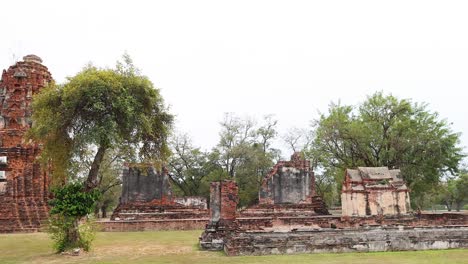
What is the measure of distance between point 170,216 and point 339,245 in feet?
45.1

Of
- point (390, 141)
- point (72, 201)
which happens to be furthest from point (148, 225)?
point (390, 141)

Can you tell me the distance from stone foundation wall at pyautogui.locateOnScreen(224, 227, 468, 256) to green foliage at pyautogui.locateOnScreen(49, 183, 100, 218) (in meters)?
3.94

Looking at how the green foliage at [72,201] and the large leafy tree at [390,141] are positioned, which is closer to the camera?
the green foliage at [72,201]

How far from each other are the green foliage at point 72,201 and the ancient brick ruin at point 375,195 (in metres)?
13.1

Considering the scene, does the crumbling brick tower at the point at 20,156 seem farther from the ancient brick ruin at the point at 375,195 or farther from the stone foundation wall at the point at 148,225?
the ancient brick ruin at the point at 375,195

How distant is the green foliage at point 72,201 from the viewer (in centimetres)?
1145

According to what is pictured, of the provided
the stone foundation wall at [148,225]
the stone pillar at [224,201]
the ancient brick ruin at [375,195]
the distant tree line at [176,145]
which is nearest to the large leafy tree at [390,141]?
the distant tree line at [176,145]

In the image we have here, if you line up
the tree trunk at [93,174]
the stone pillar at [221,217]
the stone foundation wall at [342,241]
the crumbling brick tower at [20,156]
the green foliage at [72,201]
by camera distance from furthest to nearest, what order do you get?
the crumbling brick tower at [20,156]
the tree trunk at [93,174]
the stone pillar at [221,217]
the green foliage at [72,201]
the stone foundation wall at [342,241]

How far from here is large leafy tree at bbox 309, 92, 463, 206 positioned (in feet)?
89.3

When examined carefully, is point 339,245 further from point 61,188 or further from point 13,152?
point 13,152

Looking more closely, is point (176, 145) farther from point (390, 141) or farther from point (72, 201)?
point (72, 201)

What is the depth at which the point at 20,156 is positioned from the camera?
19.8 m

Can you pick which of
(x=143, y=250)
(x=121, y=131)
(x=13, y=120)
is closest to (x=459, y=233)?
(x=143, y=250)

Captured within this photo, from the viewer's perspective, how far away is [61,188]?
38.2ft
